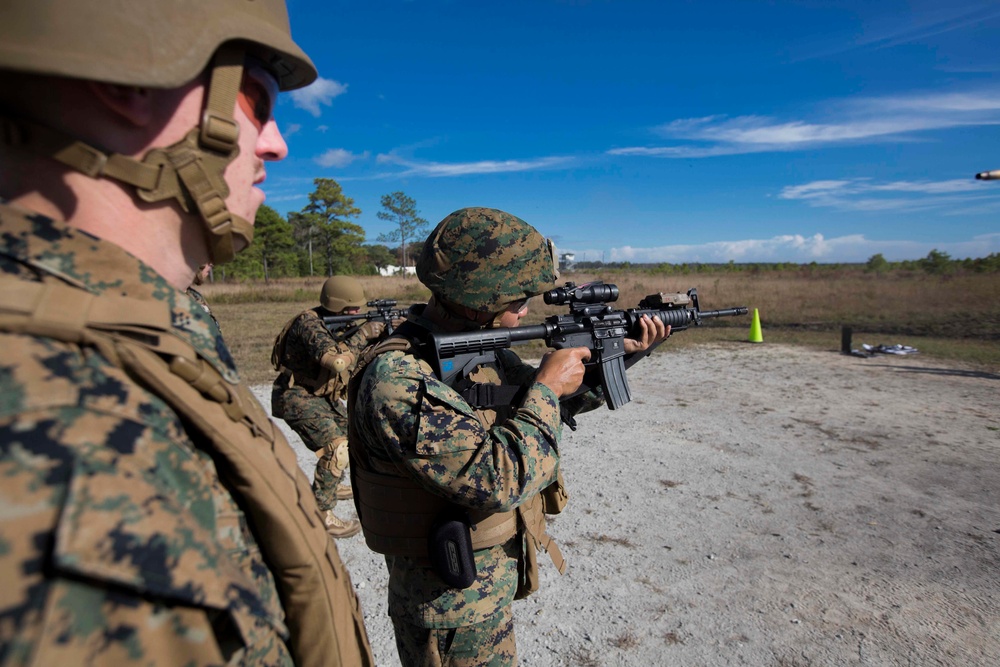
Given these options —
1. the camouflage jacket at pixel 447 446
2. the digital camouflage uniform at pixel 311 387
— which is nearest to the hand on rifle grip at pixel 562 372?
the camouflage jacket at pixel 447 446

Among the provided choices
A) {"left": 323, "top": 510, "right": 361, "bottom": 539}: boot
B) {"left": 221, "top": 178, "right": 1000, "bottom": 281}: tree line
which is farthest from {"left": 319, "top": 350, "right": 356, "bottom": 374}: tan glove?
{"left": 221, "top": 178, "right": 1000, "bottom": 281}: tree line

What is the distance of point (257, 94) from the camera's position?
1045 millimetres

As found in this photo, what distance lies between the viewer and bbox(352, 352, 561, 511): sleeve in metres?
1.86

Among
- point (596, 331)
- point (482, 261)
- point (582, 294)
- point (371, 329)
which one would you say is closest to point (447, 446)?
point (482, 261)

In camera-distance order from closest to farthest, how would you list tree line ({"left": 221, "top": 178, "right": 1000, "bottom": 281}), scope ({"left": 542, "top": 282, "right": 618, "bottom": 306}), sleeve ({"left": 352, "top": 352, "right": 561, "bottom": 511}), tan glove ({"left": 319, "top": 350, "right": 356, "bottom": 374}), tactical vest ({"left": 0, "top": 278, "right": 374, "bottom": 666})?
tactical vest ({"left": 0, "top": 278, "right": 374, "bottom": 666}) < sleeve ({"left": 352, "top": 352, "right": 561, "bottom": 511}) < scope ({"left": 542, "top": 282, "right": 618, "bottom": 306}) < tan glove ({"left": 319, "top": 350, "right": 356, "bottom": 374}) < tree line ({"left": 221, "top": 178, "right": 1000, "bottom": 281})

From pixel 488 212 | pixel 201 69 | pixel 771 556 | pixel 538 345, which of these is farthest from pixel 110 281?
pixel 538 345

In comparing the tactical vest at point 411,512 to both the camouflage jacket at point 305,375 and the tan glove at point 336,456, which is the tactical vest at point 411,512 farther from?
the camouflage jacket at point 305,375

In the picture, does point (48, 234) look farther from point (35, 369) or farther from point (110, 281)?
point (35, 369)

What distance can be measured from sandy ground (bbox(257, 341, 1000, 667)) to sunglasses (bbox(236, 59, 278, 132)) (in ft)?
10.7

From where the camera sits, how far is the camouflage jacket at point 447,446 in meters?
1.87

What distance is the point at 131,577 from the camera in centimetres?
61

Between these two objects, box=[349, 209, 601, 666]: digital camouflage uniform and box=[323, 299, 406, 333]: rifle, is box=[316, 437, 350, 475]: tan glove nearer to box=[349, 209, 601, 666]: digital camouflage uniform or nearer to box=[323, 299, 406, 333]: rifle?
box=[323, 299, 406, 333]: rifle

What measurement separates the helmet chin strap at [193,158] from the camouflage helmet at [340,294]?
5420 mm

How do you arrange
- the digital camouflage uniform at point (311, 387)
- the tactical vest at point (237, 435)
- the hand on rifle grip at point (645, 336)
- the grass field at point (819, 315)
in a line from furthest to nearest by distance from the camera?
the grass field at point (819, 315), the digital camouflage uniform at point (311, 387), the hand on rifle grip at point (645, 336), the tactical vest at point (237, 435)
